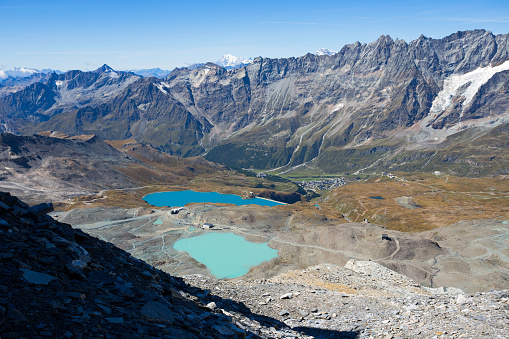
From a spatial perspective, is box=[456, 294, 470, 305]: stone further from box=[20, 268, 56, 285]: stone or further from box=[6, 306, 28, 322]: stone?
box=[6, 306, 28, 322]: stone

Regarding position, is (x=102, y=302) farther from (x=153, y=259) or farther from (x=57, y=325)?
(x=153, y=259)

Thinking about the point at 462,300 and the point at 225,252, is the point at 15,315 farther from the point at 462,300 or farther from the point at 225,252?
the point at 225,252

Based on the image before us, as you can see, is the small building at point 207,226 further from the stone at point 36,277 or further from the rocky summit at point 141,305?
the stone at point 36,277

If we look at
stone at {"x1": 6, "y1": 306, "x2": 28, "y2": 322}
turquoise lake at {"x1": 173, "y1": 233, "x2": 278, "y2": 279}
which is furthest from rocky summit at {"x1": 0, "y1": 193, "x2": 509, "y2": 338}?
turquoise lake at {"x1": 173, "y1": 233, "x2": 278, "y2": 279}

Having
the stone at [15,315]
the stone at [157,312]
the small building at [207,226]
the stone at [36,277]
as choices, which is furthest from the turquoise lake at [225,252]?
the stone at [15,315]

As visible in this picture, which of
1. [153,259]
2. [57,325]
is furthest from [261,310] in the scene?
[153,259]

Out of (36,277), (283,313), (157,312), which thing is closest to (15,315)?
(36,277)
